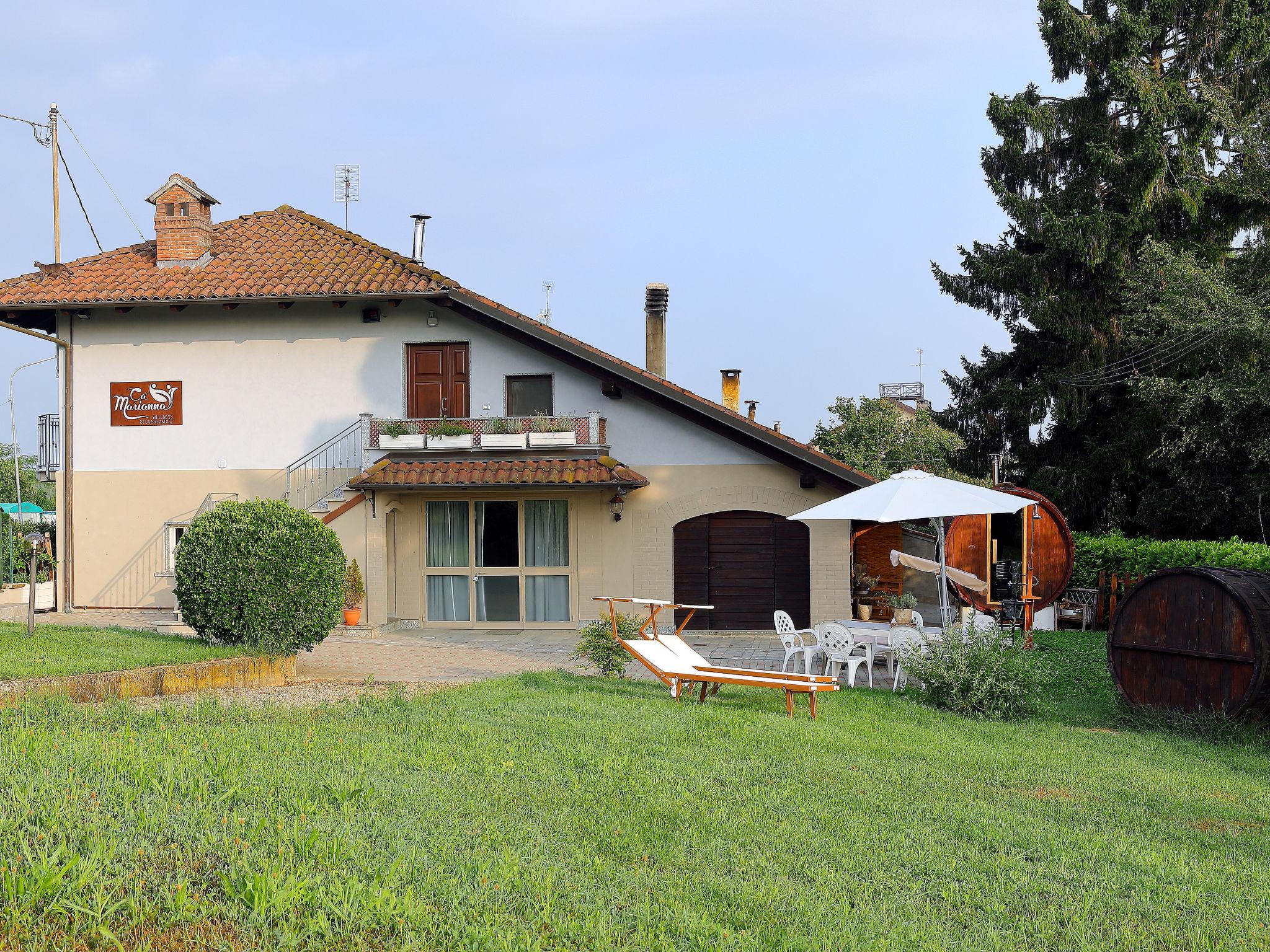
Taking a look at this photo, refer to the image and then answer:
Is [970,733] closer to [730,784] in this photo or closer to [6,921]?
Answer: [730,784]

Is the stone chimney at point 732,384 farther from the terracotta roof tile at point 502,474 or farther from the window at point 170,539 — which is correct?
the window at point 170,539

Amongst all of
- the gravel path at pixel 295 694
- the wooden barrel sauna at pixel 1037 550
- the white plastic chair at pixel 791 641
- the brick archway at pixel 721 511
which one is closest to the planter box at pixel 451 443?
the brick archway at pixel 721 511

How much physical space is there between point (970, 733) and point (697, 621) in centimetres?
927

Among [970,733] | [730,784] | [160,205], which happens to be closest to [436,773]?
[730,784]

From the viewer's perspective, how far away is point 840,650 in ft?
35.6

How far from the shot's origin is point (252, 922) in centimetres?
341

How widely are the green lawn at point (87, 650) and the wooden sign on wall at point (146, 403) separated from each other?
225 inches

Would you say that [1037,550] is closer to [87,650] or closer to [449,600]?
[449,600]

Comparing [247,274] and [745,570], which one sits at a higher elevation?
[247,274]

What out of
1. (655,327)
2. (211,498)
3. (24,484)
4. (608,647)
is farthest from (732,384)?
(24,484)

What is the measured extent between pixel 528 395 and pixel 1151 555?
10.1 m

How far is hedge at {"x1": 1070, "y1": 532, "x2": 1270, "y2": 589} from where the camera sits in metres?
13.7

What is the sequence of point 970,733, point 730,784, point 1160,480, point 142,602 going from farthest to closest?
1. point 1160,480
2. point 142,602
3. point 970,733
4. point 730,784

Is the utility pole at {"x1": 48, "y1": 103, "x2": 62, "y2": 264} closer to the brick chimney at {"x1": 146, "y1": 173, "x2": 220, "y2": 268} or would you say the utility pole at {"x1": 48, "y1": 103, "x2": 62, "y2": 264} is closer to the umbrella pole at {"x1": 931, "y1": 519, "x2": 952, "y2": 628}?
the brick chimney at {"x1": 146, "y1": 173, "x2": 220, "y2": 268}
